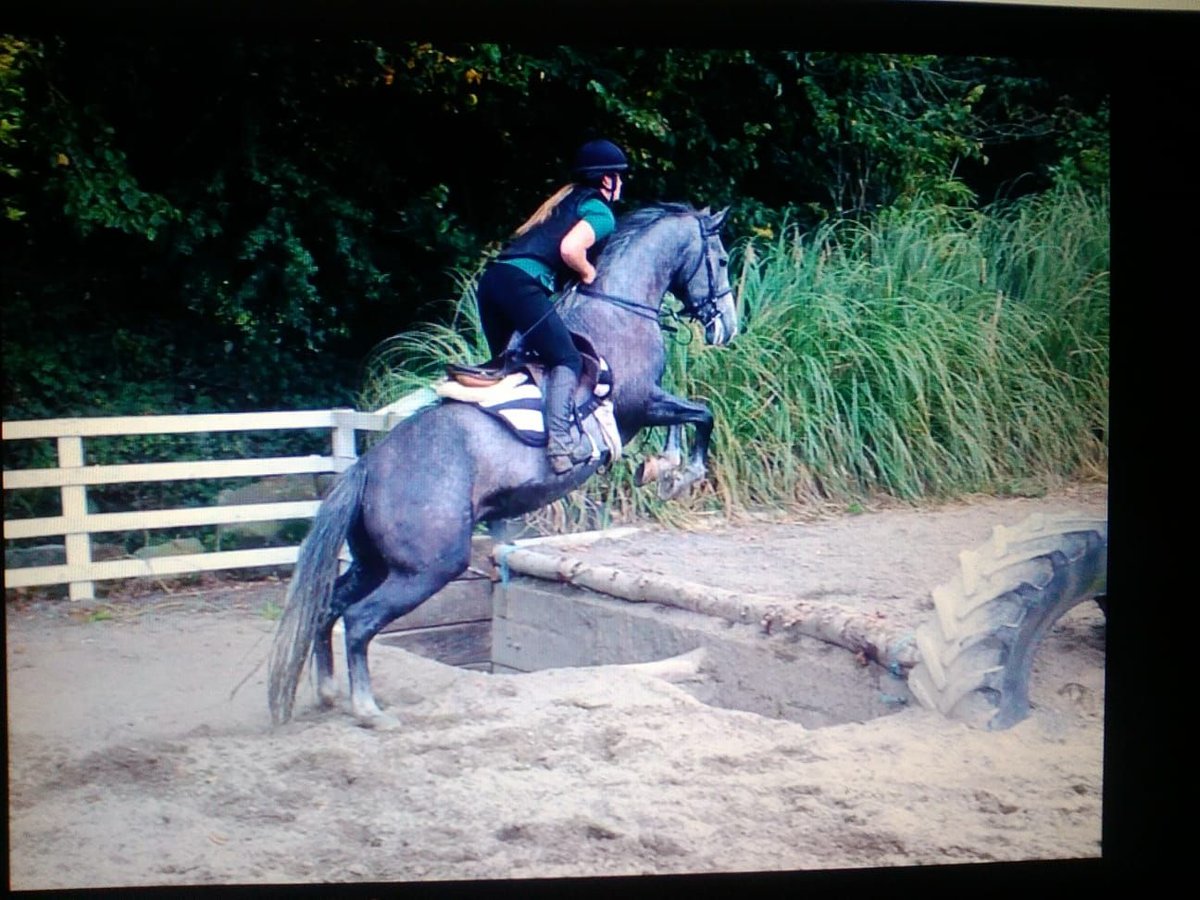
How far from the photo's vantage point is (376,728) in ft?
8.63

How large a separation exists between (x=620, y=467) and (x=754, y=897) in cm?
110

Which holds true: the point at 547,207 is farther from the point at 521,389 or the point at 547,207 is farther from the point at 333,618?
the point at 333,618

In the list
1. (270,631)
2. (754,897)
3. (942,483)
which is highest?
(942,483)

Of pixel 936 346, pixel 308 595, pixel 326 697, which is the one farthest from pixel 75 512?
pixel 936 346

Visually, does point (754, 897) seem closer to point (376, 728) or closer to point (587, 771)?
point (587, 771)

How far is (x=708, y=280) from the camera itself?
2.80 m

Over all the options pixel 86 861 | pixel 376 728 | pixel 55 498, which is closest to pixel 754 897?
pixel 376 728

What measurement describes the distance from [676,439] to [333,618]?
3.09ft

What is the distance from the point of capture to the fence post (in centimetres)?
257

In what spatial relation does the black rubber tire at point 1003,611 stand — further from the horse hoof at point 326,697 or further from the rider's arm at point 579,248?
the horse hoof at point 326,697

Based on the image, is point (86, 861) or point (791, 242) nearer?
point (86, 861)

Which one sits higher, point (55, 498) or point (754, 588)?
point (55, 498)

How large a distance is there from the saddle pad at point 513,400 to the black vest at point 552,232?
29 centimetres

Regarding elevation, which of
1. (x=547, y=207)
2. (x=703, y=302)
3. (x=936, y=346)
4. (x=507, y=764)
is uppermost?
(x=547, y=207)
